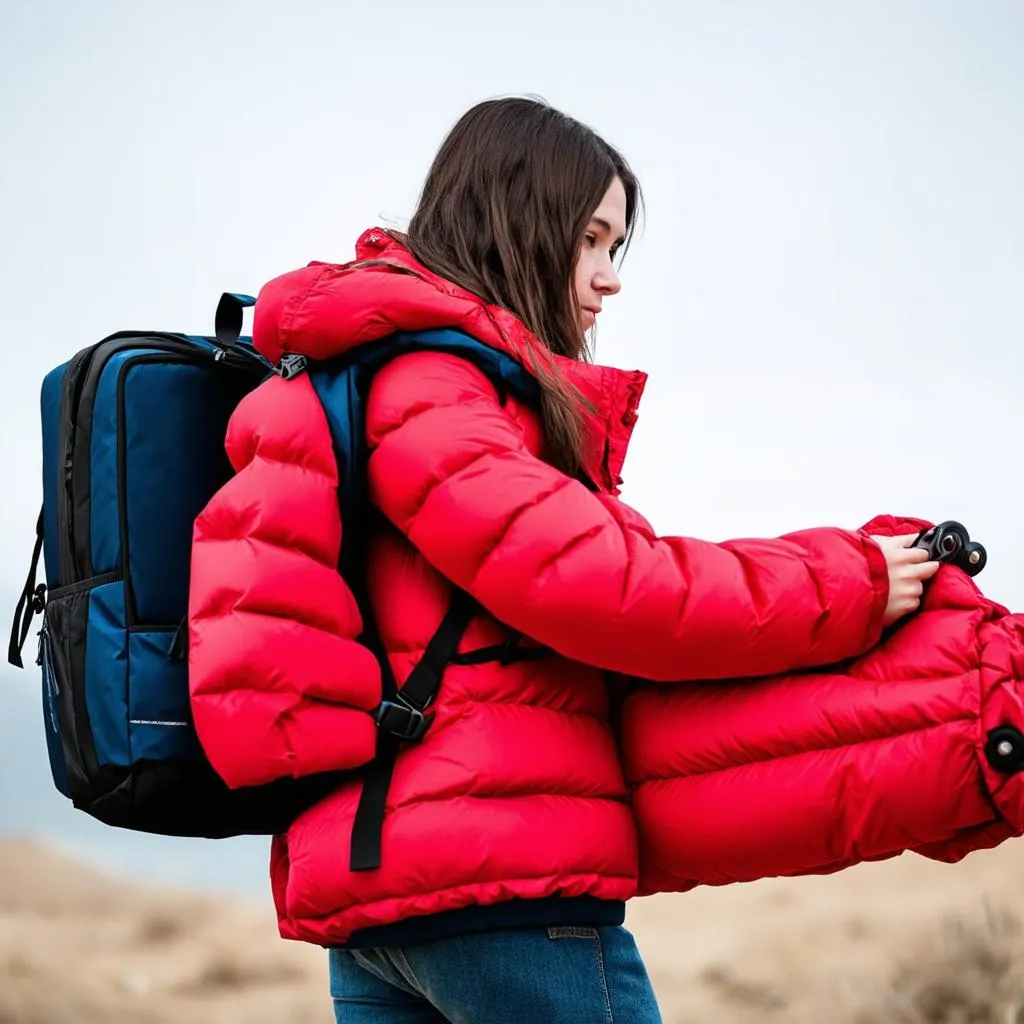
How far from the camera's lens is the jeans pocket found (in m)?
1.57

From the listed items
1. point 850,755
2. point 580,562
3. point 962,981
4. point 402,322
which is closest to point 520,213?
point 402,322

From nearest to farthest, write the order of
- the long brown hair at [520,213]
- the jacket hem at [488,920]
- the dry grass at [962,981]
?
1. the jacket hem at [488,920]
2. the long brown hair at [520,213]
3. the dry grass at [962,981]

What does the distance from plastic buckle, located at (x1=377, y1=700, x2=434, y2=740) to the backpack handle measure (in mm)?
652

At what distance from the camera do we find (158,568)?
178 cm

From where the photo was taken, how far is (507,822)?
155 cm

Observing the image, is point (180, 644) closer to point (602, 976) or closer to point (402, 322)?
point (402, 322)

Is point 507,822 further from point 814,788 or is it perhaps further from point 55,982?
point 55,982

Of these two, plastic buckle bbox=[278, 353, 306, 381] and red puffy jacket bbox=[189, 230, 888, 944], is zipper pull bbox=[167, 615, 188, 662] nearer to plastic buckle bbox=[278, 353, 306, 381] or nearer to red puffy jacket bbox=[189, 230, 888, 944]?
red puffy jacket bbox=[189, 230, 888, 944]

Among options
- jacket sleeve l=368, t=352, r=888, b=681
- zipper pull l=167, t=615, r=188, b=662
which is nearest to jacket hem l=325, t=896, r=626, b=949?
jacket sleeve l=368, t=352, r=888, b=681

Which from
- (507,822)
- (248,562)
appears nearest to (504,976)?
(507,822)

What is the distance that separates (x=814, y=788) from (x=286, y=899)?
2.22 feet

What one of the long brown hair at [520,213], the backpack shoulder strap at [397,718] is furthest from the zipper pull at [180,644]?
the long brown hair at [520,213]

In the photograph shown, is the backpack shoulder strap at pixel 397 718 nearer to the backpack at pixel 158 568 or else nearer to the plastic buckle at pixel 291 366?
the backpack at pixel 158 568

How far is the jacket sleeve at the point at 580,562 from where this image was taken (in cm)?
154
